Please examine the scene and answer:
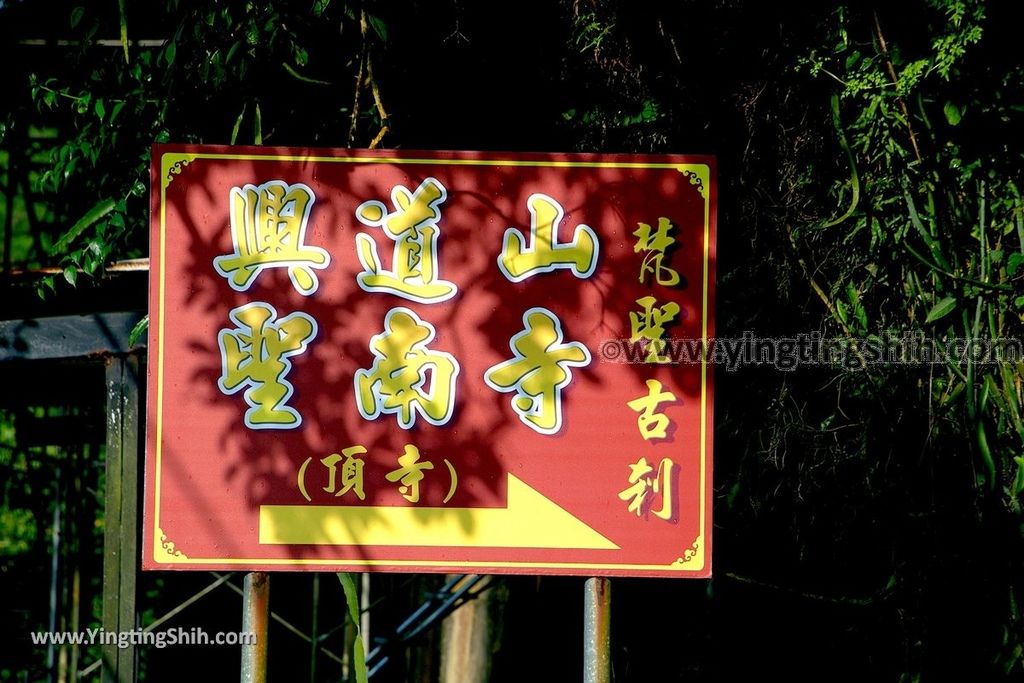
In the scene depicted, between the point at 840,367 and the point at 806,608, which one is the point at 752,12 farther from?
the point at 806,608

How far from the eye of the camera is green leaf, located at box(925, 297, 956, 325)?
4.69m

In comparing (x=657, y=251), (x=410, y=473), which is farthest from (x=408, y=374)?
(x=657, y=251)

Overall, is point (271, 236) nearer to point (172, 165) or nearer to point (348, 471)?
point (172, 165)

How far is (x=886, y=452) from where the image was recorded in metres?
4.91

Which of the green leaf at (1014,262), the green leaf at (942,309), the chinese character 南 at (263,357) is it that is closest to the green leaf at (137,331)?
the chinese character 南 at (263,357)

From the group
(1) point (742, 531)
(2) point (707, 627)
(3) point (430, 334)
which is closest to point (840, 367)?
(1) point (742, 531)

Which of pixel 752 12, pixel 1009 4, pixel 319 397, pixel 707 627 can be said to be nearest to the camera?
pixel 319 397

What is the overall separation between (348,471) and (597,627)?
1165 mm

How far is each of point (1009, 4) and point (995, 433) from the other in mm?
1979

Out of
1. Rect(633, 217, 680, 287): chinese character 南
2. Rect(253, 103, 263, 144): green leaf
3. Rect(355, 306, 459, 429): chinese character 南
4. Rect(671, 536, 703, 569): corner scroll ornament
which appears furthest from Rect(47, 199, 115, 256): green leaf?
Rect(671, 536, 703, 569): corner scroll ornament

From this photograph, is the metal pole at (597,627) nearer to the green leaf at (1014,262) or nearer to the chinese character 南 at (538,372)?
the chinese character 南 at (538,372)

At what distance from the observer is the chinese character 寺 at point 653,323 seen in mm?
4027

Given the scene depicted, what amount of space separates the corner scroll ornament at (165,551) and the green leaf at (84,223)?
1748 mm

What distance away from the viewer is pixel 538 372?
4.02 metres
